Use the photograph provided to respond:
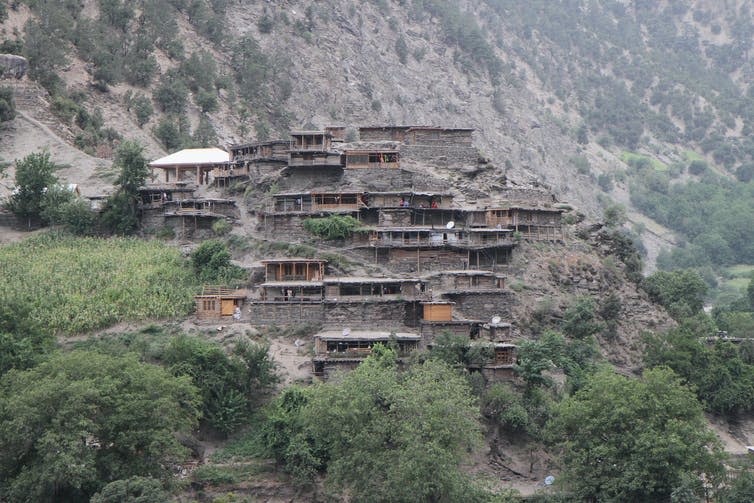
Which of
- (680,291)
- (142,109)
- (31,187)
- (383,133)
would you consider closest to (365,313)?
(383,133)

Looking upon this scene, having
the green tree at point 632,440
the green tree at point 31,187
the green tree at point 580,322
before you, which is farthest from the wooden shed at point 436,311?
the green tree at point 31,187

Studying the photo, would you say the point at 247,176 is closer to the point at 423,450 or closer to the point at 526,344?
the point at 526,344

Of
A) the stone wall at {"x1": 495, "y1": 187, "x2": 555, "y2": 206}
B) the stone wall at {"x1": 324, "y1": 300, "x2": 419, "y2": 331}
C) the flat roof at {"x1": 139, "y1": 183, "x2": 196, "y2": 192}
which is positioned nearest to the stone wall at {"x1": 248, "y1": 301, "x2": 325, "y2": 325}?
the stone wall at {"x1": 324, "y1": 300, "x2": 419, "y2": 331}

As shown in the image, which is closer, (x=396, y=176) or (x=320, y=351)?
(x=320, y=351)

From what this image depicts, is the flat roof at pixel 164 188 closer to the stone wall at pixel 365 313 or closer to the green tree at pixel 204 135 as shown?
the stone wall at pixel 365 313

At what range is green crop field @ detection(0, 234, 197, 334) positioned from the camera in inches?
2667

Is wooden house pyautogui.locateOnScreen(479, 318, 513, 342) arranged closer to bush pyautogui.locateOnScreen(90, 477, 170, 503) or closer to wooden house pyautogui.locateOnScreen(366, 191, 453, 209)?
wooden house pyautogui.locateOnScreen(366, 191, 453, 209)

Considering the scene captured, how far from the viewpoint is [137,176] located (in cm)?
8000

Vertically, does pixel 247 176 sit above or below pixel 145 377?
above

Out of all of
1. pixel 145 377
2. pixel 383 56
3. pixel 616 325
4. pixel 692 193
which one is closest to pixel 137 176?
pixel 145 377

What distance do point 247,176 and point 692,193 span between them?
392 ft

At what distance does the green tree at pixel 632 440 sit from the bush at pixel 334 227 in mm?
18012

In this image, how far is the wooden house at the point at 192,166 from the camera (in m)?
86.3

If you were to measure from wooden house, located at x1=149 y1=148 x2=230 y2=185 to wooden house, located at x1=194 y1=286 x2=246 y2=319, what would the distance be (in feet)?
62.4
